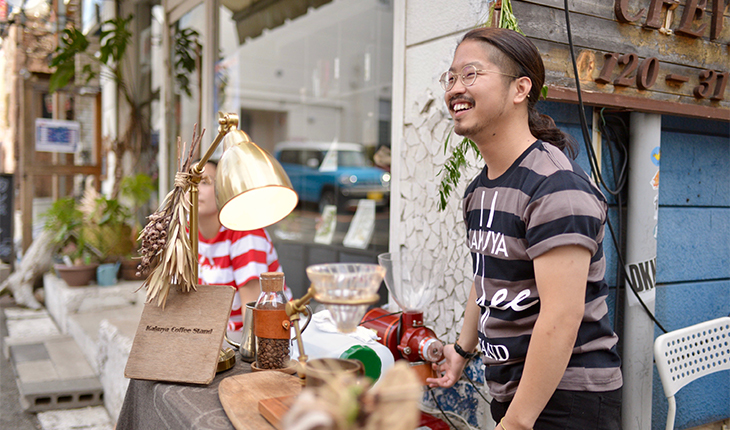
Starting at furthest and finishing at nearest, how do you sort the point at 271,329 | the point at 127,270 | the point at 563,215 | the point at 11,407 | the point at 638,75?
the point at 127,270 → the point at 11,407 → the point at 638,75 → the point at 271,329 → the point at 563,215

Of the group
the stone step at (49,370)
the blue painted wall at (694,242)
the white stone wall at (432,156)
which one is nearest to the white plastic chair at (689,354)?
the blue painted wall at (694,242)

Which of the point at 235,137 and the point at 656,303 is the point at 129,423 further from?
the point at 656,303

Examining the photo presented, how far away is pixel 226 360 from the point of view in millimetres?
1603

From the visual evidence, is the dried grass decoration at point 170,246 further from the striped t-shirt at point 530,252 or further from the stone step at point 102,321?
the stone step at point 102,321

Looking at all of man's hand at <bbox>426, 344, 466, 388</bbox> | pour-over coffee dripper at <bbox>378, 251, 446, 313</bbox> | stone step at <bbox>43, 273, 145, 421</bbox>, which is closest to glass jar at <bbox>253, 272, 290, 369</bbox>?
pour-over coffee dripper at <bbox>378, 251, 446, 313</bbox>

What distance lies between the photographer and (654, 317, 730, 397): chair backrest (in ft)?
6.29

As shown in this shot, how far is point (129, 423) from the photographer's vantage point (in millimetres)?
1637

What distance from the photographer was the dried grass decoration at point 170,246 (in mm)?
1521

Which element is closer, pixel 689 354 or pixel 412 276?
pixel 412 276

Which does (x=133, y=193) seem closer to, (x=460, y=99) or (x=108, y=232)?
(x=108, y=232)

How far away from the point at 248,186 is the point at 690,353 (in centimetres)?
177

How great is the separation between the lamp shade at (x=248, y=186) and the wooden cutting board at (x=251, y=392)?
405 millimetres

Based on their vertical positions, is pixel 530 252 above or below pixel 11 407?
above

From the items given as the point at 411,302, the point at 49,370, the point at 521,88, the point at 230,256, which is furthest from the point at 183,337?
the point at 49,370
